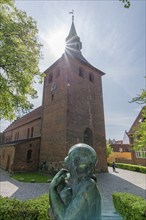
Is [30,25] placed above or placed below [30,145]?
above

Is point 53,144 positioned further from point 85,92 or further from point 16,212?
point 16,212

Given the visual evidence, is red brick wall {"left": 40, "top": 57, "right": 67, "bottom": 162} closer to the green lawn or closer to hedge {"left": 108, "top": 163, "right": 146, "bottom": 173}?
the green lawn

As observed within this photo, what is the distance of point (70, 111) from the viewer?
16.5 meters

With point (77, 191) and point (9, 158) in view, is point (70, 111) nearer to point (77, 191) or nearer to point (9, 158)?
point (9, 158)

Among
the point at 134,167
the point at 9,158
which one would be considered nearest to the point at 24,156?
the point at 9,158

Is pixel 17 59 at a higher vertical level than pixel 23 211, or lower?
higher

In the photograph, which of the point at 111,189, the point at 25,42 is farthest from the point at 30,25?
the point at 111,189

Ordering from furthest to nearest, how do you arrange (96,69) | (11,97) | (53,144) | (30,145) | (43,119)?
1. (96,69)
2. (43,119)
3. (30,145)
4. (53,144)
5. (11,97)

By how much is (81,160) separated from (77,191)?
0.34m

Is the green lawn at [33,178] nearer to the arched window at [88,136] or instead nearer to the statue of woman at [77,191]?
the arched window at [88,136]

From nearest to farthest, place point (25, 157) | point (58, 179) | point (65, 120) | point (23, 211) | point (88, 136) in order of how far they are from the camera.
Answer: point (58, 179) < point (23, 211) < point (65, 120) < point (25, 157) < point (88, 136)

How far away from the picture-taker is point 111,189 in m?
11.2

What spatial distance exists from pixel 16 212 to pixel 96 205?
3.90 metres

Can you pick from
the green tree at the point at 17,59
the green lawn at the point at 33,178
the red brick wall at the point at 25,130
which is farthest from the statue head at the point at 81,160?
the red brick wall at the point at 25,130
